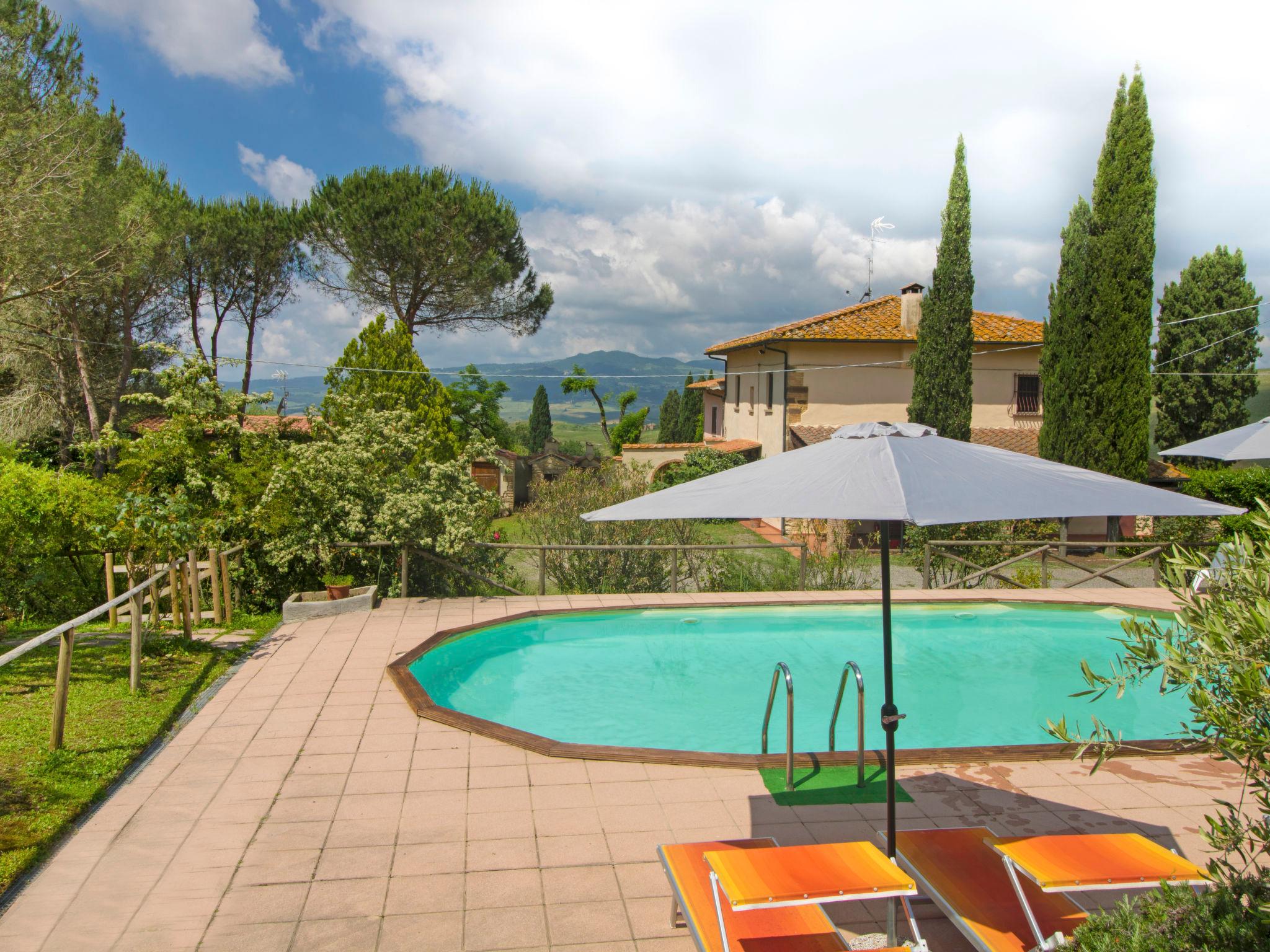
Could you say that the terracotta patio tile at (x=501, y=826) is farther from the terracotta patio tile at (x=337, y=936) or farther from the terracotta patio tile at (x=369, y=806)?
the terracotta patio tile at (x=337, y=936)

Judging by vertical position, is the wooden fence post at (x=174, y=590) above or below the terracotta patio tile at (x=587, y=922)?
Answer: above

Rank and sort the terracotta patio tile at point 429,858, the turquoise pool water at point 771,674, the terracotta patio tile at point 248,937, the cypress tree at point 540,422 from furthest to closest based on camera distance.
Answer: the cypress tree at point 540,422
the turquoise pool water at point 771,674
the terracotta patio tile at point 429,858
the terracotta patio tile at point 248,937

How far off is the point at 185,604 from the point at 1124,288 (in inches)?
870

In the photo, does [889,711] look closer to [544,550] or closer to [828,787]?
[828,787]

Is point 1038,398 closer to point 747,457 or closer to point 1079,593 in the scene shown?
point 747,457

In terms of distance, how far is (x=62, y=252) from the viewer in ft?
65.8

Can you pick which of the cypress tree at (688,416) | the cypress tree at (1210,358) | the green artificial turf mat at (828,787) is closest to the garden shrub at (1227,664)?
the green artificial turf mat at (828,787)

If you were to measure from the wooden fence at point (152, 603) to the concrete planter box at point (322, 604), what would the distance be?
732 mm

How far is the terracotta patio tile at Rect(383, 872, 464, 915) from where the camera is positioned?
438 cm

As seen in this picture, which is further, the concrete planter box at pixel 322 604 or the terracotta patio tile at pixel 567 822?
the concrete planter box at pixel 322 604

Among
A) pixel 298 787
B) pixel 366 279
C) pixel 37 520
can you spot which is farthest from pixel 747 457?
pixel 298 787

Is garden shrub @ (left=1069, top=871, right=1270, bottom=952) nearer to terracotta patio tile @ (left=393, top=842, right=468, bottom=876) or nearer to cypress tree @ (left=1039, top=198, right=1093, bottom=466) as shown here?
terracotta patio tile @ (left=393, top=842, right=468, bottom=876)

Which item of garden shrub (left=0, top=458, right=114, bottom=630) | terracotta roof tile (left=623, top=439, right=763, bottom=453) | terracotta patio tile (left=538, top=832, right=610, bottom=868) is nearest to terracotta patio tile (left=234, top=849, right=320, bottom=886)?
terracotta patio tile (left=538, top=832, right=610, bottom=868)

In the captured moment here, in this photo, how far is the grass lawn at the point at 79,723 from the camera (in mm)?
5195
